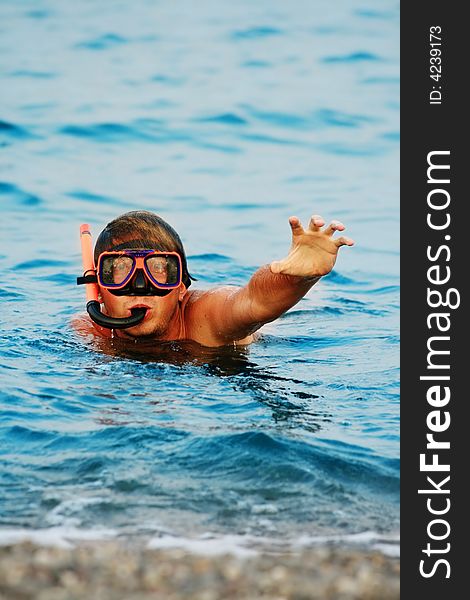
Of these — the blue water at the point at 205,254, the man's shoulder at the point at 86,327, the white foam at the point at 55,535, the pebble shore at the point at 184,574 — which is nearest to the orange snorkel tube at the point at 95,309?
the blue water at the point at 205,254

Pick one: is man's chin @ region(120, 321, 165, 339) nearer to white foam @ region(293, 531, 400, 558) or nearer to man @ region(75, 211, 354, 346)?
man @ region(75, 211, 354, 346)

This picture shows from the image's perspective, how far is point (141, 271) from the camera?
18.3 feet

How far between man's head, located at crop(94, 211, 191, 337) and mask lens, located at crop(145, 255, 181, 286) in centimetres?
6

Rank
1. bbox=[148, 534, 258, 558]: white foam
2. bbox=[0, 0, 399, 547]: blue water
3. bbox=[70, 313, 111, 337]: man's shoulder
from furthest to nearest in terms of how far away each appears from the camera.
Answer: bbox=[70, 313, 111, 337]: man's shoulder < bbox=[0, 0, 399, 547]: blue water < bbox=[148, 534, 258, 558]: white foam

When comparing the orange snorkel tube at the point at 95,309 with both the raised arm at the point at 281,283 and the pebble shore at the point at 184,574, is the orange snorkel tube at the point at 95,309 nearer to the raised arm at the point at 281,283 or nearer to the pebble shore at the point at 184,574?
the raised arm at the point at 281,283

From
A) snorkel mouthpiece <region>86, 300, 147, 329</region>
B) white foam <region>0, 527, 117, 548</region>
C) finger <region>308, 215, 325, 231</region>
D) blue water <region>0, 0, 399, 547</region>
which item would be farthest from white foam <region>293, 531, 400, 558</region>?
snorkel mouthpiece <region>86, 300, 147, 329</region>

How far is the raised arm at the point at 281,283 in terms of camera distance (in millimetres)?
4465

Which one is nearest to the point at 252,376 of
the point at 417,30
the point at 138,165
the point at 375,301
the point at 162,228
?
the point at 162,228

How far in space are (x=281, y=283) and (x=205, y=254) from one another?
4662 millimetres

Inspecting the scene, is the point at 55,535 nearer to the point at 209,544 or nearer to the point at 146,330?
the point at 209,544

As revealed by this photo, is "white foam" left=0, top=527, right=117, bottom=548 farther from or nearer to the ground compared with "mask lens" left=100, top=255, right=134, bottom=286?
nearer to the ground

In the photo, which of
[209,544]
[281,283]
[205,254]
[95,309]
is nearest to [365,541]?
[209,544]

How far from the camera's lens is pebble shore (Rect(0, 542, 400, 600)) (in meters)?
3.48

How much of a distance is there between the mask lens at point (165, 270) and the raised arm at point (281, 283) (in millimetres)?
228
